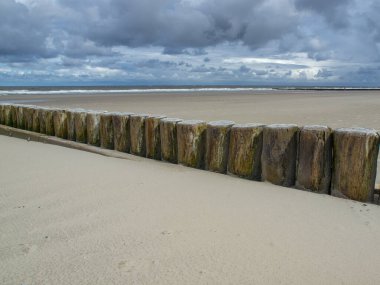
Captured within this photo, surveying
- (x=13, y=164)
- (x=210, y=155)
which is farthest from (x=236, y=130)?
(x=13, y=164)

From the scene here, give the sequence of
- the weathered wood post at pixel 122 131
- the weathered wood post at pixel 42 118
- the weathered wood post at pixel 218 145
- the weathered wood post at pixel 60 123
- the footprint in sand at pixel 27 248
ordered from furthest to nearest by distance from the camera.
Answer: the weathered wood post at pixel 42 118
the weathered wood post at pixel 60 123
the weathered wood post at pixel 122 131
the weathered wood post at pixel 218 145
the footprint in sand at pixel 27 248

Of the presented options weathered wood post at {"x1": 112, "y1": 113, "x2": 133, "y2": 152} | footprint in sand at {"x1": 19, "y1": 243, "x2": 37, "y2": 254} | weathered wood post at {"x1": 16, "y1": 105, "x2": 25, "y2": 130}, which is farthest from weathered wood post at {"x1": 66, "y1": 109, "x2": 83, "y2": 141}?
footprint in sand at {"x1": 19, "y1": 243, "x2": 37, "y2": 254}

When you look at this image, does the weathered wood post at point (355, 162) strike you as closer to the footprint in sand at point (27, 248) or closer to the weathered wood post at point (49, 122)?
the footprint in sand at point (27, 248)

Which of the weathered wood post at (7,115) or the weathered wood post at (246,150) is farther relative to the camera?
the weathered wood post at (7,115)

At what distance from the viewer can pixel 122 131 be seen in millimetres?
4770

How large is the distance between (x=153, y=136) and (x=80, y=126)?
160 centimetres

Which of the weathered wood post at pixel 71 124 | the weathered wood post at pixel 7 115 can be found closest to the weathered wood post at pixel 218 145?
the weathered wood post at pixel 71 124

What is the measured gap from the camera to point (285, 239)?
2256 mm

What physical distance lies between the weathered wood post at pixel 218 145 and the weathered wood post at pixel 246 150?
77mm

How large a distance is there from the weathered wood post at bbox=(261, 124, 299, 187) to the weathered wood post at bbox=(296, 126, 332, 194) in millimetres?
77

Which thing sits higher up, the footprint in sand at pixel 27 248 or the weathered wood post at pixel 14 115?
the weathered wood post at pixel 14 115

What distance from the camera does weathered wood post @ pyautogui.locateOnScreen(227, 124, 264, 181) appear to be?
3502 mm

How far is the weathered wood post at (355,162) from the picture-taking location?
293cm

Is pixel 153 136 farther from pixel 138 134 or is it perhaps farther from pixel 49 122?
pixel 49 122
